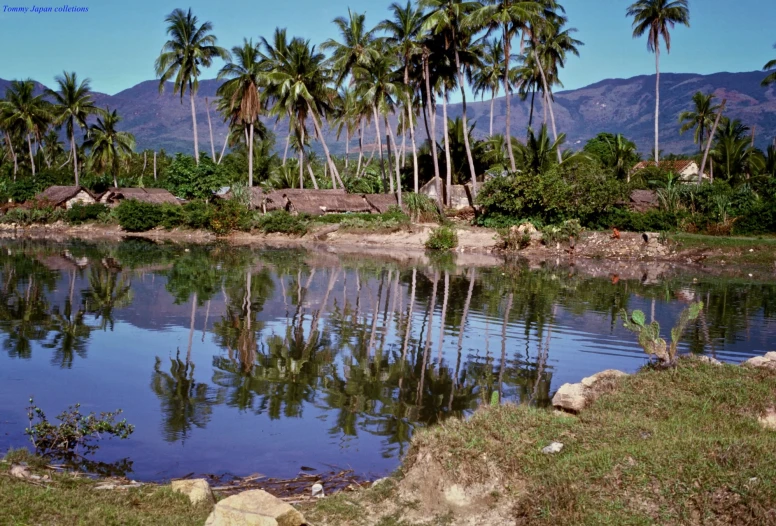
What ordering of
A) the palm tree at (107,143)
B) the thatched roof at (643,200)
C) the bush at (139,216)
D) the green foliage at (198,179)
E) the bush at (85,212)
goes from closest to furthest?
1. the thatched roof at (643,200)
2. the bush at (139,216)
3. the bush at (85,212)
4. the green foliage at (198,179)
5. the palm tree at (107,143)

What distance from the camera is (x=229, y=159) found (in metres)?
78.1

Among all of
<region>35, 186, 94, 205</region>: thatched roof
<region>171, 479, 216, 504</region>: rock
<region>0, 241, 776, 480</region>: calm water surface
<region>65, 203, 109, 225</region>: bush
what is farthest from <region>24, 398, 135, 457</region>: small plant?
<region>35, 186, 94, 205</region>: thatched roof

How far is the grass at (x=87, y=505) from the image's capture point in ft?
19.5

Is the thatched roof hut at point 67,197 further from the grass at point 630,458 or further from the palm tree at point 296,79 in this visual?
the grass at point 630,458

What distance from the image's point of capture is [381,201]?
54062mm

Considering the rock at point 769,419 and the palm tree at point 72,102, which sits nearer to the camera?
the rock at point 769,419

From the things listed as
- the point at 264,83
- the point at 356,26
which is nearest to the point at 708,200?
the point at 356,26

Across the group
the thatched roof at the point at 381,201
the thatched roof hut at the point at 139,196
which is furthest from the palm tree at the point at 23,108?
the thatched roof at the point at 381,201

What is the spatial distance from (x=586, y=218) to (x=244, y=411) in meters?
34.5

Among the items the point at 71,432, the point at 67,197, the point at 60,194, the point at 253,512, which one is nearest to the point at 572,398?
the point at 253,512

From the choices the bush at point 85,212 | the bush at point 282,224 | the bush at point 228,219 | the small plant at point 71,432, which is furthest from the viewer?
the bush at point 85,212

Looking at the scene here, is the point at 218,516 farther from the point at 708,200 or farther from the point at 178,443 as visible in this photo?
the point at 708,200

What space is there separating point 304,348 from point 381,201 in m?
39.6

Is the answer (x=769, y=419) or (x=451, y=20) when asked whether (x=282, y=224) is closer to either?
(x=451, y=20)
